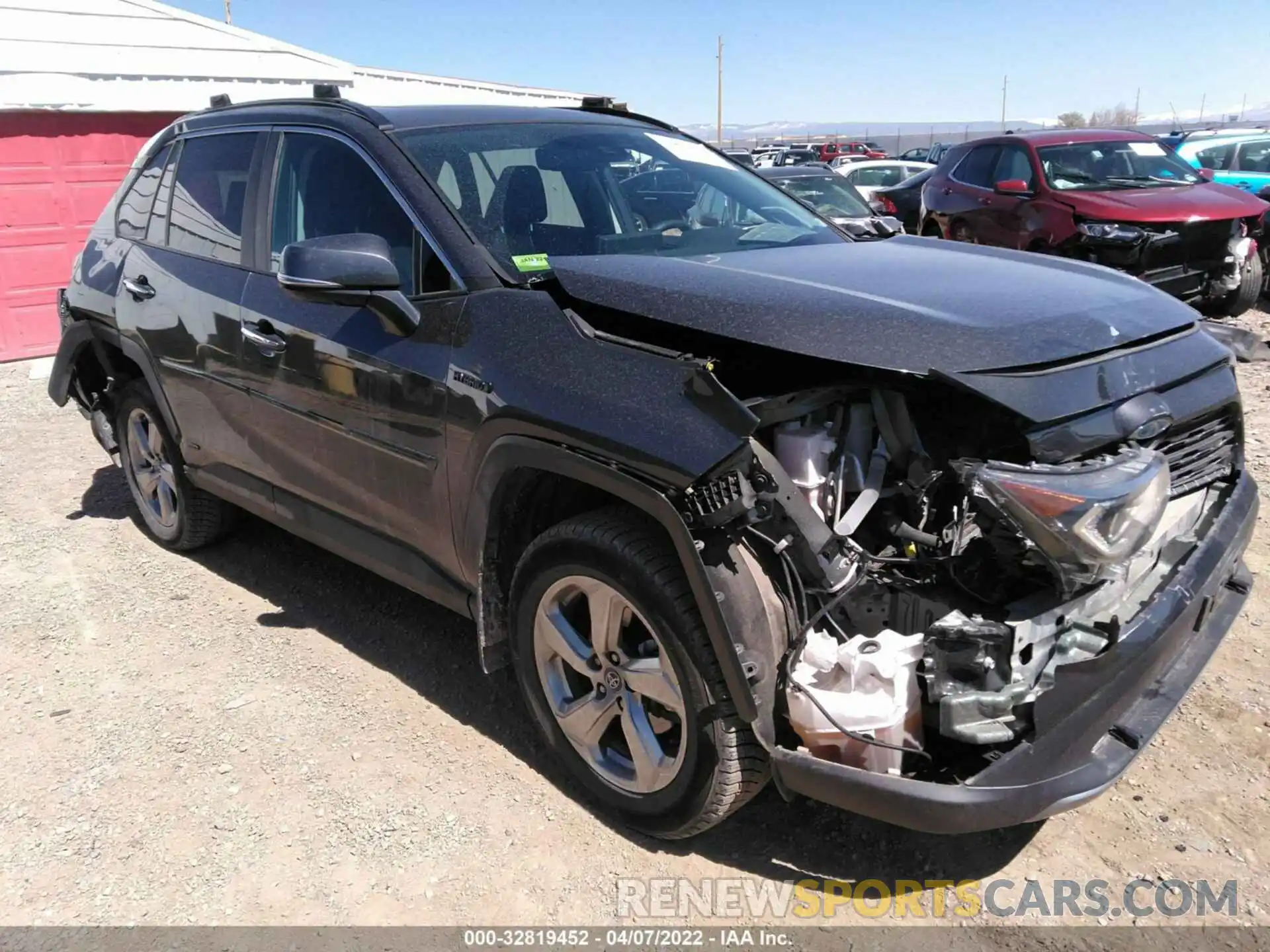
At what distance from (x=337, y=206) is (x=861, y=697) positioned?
2427 millimetres

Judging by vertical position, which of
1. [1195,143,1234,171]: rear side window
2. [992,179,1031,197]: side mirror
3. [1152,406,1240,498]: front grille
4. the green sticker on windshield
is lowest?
[1152,406,1240,498]: front grille

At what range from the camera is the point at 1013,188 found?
9.09m

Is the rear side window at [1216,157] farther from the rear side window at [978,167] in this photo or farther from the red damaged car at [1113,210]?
the rear side window at [978,167]

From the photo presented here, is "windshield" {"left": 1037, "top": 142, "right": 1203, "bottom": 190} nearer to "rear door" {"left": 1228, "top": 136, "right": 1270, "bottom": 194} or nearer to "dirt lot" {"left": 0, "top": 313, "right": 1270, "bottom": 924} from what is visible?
"rear door" {"left": 1228, "top": 136, "right": 1270, "bottom": 194}

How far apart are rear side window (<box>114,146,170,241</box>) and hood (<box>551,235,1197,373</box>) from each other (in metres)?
2.68

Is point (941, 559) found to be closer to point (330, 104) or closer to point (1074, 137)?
point (330, 104)

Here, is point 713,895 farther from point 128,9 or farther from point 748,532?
point 128,9

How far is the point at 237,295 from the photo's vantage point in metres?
3.74

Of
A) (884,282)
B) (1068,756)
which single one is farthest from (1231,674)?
(884,282)

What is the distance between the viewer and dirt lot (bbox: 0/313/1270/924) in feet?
8.71

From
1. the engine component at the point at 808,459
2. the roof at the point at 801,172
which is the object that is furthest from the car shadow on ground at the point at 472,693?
the roof at the point at 801,172

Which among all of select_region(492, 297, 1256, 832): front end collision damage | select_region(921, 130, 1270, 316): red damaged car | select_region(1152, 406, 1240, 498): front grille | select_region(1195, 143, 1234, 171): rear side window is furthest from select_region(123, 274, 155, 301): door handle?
select_region(1195, 143, 1234, 171): rear side window

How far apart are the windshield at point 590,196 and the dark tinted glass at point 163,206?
173 centimetres

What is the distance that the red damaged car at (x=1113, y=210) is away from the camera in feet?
26.1
